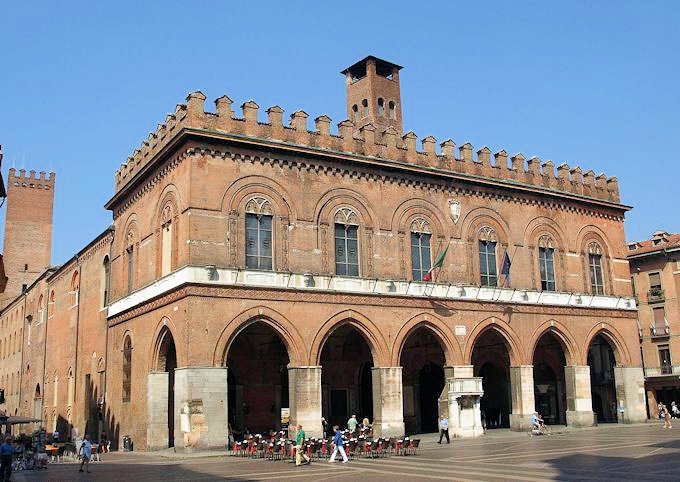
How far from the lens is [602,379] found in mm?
42281

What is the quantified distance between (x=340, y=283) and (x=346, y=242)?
1898mm

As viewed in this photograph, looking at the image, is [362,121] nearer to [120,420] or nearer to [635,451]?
[120,420]

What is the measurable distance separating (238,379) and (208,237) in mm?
7907

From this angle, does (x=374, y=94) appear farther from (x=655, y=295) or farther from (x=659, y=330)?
(x=659, y=330)

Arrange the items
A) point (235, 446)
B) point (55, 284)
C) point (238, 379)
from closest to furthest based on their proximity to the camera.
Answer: point (235, 446)
point (238, 379)
point (55, 284)

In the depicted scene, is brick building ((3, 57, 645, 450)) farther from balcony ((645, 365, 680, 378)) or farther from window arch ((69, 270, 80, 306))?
balcony ((645, 365, 680, 378))

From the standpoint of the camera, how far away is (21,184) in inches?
2768

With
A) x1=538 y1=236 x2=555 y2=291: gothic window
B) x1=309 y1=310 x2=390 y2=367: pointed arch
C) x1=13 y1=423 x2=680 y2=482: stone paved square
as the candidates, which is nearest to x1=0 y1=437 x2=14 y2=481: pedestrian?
x1=13 y1=423 x2=680 y2=482: stone paved square

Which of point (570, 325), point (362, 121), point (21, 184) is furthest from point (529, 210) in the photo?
point (21, 184)

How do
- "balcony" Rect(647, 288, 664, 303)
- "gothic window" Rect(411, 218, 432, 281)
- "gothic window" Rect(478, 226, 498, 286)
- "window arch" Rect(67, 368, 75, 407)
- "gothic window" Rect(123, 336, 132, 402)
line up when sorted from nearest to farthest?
"gothic window" Rect(411, 218, 432, 281)
"gothic window" Rect(123, 336, 132, 402)
"gothic window" Rect(478, 226, 498, 286)
"window arch" Rect(67, 368, 75, 407)
"balcony" Rect(647, 288, 664, 303)

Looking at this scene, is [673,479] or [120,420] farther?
[120,420]

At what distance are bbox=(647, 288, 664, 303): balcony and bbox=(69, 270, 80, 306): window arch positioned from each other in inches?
1392

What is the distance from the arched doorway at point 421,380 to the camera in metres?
35.1

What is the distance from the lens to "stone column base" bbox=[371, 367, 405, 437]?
2877 cm
